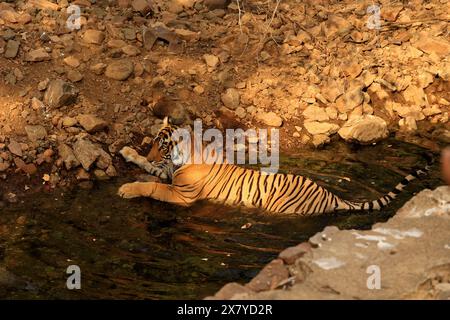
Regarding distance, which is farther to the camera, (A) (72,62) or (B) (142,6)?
(B) (142,6)

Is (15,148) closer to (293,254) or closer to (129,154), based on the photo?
(129,154)

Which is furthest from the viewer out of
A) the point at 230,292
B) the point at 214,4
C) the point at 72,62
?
the point at 214,4

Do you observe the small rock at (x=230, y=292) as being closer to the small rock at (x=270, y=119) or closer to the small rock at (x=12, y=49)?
the small rock at (x=270, y=119)

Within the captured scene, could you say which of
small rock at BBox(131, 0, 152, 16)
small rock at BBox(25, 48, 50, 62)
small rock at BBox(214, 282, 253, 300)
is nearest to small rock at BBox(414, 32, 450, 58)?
small rock at BBox(131, 0, 152, 16)

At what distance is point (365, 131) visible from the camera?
7129mm

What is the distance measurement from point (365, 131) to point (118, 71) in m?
2.39

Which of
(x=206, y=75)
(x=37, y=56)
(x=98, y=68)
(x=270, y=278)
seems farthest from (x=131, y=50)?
(x=270, y=278)

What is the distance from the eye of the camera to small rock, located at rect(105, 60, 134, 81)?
7.09 meters

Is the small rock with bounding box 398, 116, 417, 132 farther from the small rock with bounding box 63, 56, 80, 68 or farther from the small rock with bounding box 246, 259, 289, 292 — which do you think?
the small rock with bounding box 246, 259, 289, 292

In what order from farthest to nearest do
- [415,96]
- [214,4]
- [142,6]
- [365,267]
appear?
1. [214,4]
2. [415,96]
3. [142,6]
4. [365,267]

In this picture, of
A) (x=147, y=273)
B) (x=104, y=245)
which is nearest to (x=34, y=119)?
(x=104, y=245)

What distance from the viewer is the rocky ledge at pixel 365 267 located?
11.8ft

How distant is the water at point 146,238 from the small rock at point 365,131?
573mm

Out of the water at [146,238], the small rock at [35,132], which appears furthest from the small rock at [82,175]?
the small rock at [35,132]
